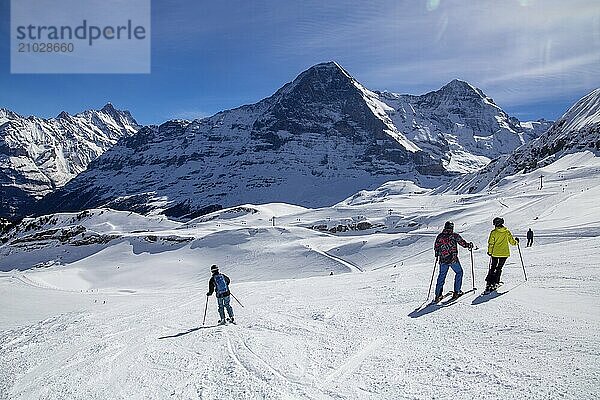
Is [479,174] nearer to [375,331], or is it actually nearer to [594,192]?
[594,192]

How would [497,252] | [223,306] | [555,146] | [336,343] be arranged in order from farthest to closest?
[555,146]
[223,306]
[497,252]
[336,343]

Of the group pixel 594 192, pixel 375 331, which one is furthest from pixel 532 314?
pixel 594 192

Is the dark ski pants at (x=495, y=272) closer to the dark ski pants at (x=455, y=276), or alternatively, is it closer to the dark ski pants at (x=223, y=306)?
the dark ski pants at (x=455, y=276)

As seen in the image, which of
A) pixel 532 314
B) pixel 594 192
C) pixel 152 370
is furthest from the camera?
pixel 594 192

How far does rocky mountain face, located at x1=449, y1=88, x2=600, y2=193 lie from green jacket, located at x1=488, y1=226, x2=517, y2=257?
79.2 metres

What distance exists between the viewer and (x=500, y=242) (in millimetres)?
10977

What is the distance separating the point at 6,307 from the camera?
1836 cm

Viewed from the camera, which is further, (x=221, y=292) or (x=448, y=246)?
(x=221, y=292)

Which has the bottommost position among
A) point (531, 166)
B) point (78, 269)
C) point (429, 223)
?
point (78, 269)

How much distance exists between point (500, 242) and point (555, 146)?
9682 centimetres

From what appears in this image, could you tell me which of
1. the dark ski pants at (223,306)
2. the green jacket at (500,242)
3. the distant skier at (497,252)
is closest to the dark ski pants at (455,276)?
the distant skier at (497,252)

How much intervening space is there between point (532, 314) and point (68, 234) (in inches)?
2588

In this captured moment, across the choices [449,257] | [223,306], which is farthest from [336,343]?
[223,306]

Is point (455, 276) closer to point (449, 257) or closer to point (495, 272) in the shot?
point (449, 257)
